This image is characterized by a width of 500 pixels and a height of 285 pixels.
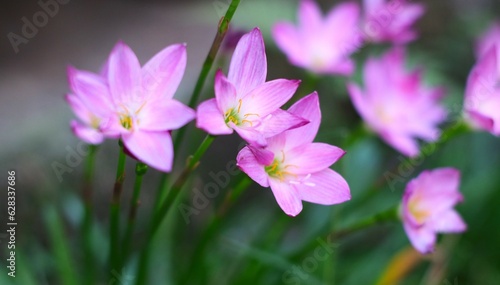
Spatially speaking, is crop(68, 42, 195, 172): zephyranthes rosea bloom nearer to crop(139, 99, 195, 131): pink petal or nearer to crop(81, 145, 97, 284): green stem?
crop(139, 99, 195, 131): pink petal

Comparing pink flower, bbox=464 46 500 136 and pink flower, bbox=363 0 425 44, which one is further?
pink flower, bbox=363 0 425 44

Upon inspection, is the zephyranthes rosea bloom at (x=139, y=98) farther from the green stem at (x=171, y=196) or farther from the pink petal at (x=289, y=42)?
the pink petal at (x=289, y=42)

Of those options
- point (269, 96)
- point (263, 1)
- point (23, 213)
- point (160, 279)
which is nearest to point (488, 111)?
point (269, 96)

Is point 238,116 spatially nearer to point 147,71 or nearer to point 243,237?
point 147,71

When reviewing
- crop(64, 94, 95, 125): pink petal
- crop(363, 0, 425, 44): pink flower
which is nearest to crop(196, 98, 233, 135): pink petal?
crop(64, 94, 95, 125): pink petal

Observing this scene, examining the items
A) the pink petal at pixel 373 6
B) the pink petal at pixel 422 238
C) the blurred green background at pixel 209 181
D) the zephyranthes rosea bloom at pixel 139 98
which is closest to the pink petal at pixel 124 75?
the zephyranthes rosea bloom at pixel 139 98

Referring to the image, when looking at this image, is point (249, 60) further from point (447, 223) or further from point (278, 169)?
point (447, 223)

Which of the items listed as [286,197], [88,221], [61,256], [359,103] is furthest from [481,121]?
[61,256]
